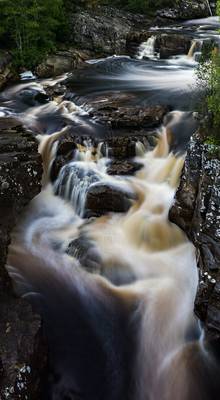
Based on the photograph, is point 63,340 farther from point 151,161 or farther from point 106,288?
point 151,161

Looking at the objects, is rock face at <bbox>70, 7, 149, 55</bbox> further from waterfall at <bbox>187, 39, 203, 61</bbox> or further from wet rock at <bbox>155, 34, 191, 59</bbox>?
waterfall at <bbox>187, 39, 203, 61</bbox>

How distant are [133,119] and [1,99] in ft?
20.0

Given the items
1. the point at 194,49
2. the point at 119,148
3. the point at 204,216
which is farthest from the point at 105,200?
the point at 194,49

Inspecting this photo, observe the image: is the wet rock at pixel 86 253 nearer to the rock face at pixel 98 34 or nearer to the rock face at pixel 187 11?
the rock face at pixel 98 34

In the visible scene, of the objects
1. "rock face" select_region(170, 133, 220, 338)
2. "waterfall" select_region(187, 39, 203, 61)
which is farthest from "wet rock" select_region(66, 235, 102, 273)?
"waterfall" select_region(187, 39, 203, 61)

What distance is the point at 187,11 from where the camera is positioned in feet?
87.1

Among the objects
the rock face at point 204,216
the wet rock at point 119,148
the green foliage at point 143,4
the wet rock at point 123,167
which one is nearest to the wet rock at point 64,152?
the wet rock at point 119,148

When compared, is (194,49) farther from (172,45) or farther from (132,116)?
(132,116)

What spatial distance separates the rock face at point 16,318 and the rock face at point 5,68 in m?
8.70

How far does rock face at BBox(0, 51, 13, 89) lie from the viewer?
1765 cm

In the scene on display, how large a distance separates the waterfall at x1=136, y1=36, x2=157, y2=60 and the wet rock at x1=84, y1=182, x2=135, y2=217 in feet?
40.2

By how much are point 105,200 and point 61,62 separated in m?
10.8

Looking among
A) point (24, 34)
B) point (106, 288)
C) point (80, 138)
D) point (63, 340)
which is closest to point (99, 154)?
point (80, 138)

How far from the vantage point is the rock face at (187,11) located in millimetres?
26062
